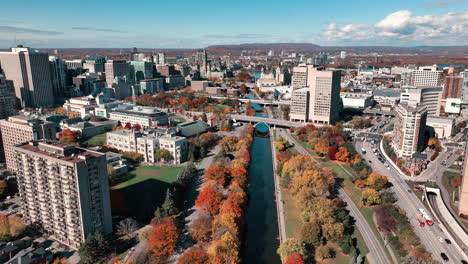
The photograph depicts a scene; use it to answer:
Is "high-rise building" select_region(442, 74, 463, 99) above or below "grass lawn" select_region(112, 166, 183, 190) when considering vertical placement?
above

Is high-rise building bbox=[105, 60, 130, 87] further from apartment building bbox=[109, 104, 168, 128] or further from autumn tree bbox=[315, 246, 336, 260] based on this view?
autumn tree bbox=[315, 246, 336, 260]

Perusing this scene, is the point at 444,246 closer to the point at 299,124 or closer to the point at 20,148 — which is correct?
the point at 20,148

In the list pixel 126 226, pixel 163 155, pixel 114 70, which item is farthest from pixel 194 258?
pixel 114 70

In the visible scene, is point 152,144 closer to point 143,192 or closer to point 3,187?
point 143,192

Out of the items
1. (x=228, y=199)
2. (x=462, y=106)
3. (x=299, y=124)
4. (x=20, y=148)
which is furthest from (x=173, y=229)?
(x=462, y=106)

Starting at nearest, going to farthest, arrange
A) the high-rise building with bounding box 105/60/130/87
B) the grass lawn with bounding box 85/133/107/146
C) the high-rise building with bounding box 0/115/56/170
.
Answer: the high-rise building with bounding box 0/115/56/170
the grass lawn with bounding box 85/133/107/146
the high-rise building with bounding box 105/60/130/87

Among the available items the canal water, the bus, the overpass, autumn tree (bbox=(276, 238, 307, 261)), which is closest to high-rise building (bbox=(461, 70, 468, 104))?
the overpass
